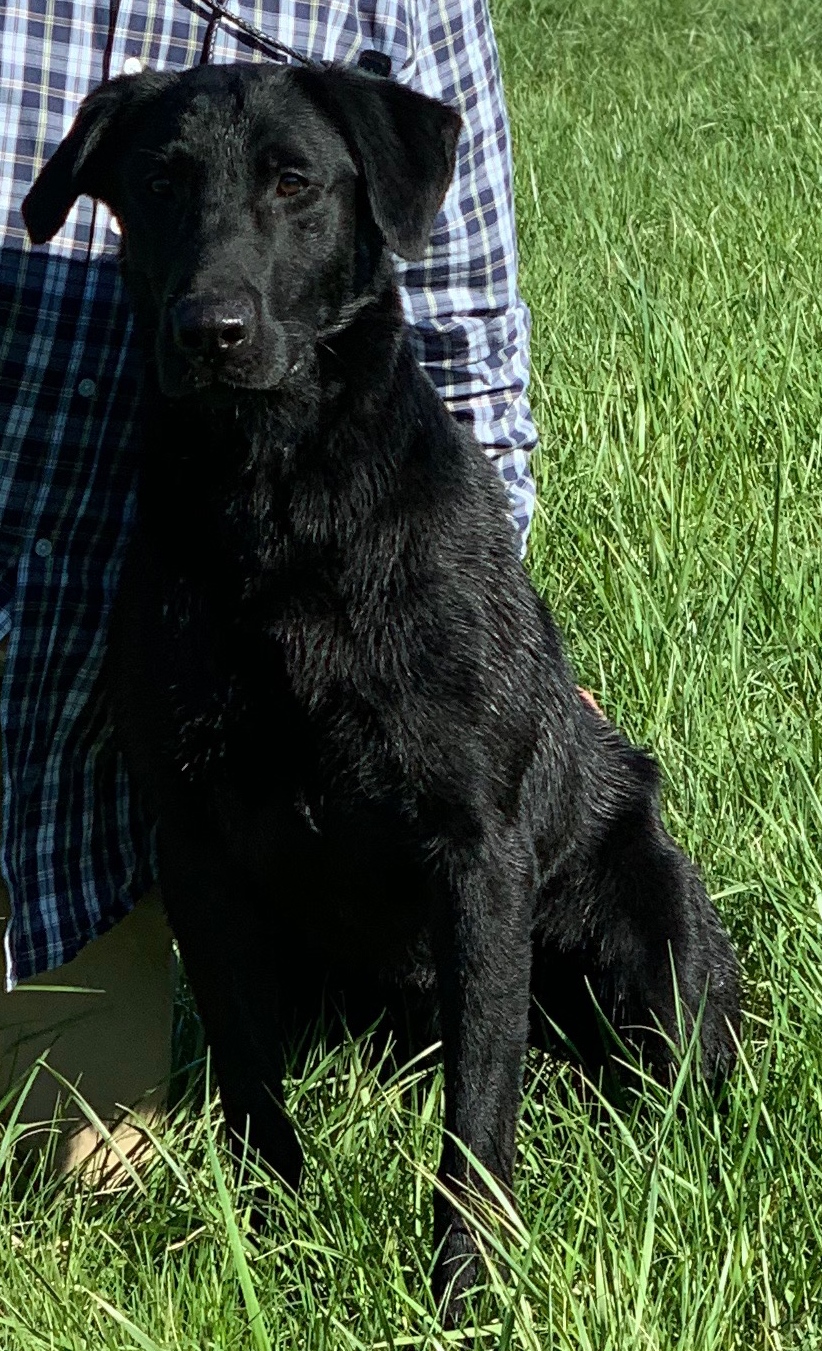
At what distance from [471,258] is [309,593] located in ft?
2.46

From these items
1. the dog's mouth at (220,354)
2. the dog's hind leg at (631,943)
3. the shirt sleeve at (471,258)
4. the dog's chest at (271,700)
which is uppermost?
the shirt sleeve at (471,258)

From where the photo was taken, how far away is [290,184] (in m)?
2.12

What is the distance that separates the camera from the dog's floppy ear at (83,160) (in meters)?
2.08

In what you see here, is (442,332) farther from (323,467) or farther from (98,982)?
(98,982)

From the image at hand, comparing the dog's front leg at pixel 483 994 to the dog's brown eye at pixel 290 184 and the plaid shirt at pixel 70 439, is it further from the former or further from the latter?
the dog's brown eye at pixel 290 184

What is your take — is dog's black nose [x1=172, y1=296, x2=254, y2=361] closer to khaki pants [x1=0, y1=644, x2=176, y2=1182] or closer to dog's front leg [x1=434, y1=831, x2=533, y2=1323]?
dog's front leg [x1=434, y1=831, x2=533, y2=1323]

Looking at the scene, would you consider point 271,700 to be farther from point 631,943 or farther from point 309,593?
point 631,943

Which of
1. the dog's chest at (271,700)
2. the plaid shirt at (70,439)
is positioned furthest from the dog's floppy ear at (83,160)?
the dog's chest at (271,700)

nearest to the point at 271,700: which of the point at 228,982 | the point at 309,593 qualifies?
the point at 309,593

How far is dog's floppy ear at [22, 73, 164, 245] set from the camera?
208 cm

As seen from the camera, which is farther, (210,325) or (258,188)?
(258,188)

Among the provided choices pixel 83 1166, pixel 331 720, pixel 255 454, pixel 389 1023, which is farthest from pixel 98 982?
pixel 255 454

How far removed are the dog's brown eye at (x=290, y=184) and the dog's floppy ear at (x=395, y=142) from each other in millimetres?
82

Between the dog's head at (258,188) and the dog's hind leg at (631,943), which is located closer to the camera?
the dog's head at (258,188)
